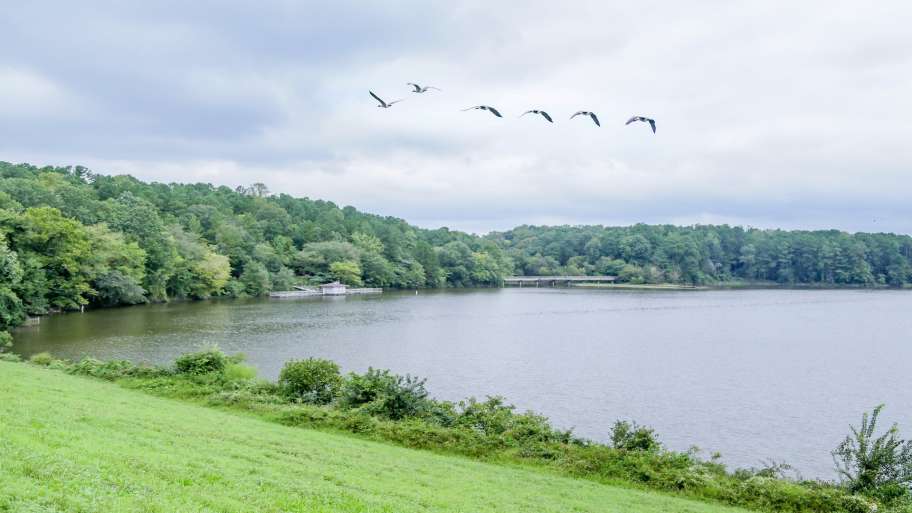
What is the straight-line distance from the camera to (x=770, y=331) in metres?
52.2

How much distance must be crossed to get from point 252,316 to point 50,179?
136 feet

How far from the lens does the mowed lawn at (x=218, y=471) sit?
7.49 m

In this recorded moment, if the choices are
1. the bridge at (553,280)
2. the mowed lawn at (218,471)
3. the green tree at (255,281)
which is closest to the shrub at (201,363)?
the mowed lawn at (218,471)

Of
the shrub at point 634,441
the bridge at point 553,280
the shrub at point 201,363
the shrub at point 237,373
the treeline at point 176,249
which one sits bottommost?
the shrub at point 634,441

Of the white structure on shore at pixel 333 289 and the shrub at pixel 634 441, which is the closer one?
the shrub at pixel 634 441

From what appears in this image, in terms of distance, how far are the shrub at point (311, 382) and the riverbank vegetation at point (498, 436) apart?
0.11 ft

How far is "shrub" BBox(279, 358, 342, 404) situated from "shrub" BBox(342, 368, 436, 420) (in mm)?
1171

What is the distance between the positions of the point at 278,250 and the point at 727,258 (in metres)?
106

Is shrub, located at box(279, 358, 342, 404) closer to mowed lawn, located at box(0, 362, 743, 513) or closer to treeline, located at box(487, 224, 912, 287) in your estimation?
mowed lawn, located at box(0, 362, 743, 513)

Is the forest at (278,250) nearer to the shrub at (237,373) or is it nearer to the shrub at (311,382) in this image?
the shrub at (237,373)

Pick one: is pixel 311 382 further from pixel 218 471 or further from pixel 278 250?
pixel 278 250

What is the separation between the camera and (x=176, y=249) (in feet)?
235

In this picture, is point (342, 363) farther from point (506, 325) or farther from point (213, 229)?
point (213, 229)

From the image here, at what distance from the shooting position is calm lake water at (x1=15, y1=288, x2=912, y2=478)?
950 inches
